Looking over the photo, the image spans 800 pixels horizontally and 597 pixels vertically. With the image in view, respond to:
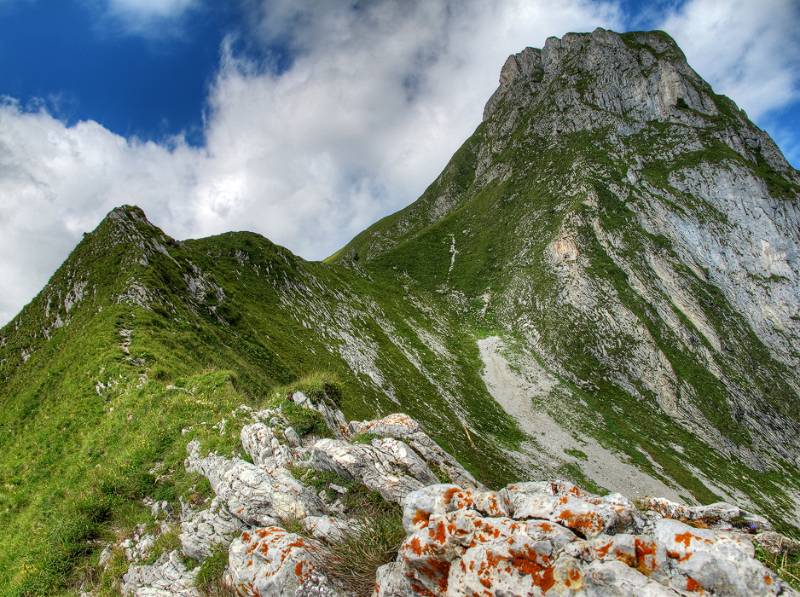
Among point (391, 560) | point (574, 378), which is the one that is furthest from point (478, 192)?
point (391, 560)

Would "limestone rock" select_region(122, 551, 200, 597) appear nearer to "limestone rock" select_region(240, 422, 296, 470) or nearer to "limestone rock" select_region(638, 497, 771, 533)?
"limestone rock" select_region(240, 422, 296, 470)

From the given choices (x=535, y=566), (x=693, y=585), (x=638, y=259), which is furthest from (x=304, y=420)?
(x=638, y=259)

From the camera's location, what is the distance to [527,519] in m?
6.95

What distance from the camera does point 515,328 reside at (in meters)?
93.0

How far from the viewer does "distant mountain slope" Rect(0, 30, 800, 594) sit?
17.2 meters

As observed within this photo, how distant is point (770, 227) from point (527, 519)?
138 m

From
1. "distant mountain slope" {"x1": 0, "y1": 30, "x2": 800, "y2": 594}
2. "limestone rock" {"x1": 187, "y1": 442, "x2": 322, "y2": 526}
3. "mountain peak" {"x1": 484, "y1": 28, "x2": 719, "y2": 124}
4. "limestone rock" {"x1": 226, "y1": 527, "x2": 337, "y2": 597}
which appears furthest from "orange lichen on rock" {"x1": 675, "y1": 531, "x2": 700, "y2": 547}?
"mountain peak" {"x1": 484, "y1": 28, "x2": 719, "y2": 124}

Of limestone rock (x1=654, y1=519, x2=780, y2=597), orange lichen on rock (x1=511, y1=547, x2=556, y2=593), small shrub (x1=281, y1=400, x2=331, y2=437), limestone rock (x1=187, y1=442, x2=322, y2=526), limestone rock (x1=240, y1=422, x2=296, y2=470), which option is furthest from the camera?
small shrub (x1=281, y1=400, x2=331, y2=437)

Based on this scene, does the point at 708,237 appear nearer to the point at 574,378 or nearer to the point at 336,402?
the point at 574,378

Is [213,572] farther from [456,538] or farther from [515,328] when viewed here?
[515,328]

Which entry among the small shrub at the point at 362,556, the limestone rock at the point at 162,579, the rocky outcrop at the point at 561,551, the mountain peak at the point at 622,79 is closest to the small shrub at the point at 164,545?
the limestone rock at the point at 162,579

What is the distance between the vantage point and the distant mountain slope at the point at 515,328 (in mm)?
17156

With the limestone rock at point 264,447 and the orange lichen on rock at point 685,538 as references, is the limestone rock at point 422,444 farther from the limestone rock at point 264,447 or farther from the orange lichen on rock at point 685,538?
the orange lichen on rock at point 685,538

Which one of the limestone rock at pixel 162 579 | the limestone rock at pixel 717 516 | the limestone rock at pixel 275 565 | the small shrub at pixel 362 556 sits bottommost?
the limestone rock at pixel 717 516
